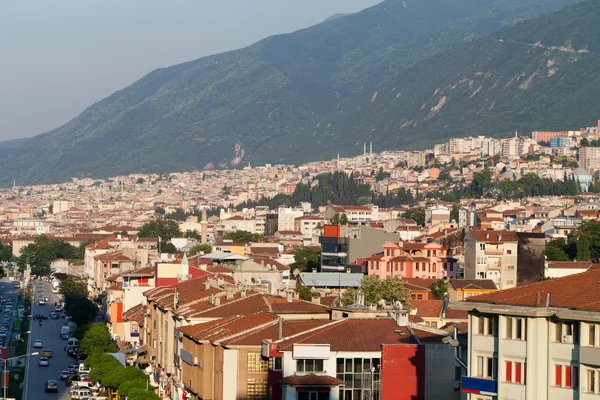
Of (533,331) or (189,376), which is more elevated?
(533,331)

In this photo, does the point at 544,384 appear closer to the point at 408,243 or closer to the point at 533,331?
the point at 533,331

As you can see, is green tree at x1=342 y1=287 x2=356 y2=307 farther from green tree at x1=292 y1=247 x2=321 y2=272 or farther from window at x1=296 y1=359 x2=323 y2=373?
green tree at x1=292 y1=247 x2=321 y2=272

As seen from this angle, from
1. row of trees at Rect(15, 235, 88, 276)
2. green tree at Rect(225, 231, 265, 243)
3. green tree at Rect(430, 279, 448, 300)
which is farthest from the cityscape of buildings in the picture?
row of trees at Rect(15, 235, 88, 276)

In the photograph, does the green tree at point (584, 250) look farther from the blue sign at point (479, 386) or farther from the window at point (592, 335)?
the window at point (592, 335)

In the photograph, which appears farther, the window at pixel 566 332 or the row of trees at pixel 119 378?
the row of trees at pixel 119 378

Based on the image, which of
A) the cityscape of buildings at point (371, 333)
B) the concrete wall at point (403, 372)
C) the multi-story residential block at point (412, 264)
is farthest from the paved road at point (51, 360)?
the concrete wall at point (403, 372)

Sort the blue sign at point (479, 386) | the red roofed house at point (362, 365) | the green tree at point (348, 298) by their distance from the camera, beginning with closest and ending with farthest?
the blue sign at point (479, 386)
the red roofed house at point (362, 365)
the green tree at point (348, 298)

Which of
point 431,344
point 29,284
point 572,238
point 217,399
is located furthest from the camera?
point 29,284

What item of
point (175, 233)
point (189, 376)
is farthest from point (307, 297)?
point (175, 233)
